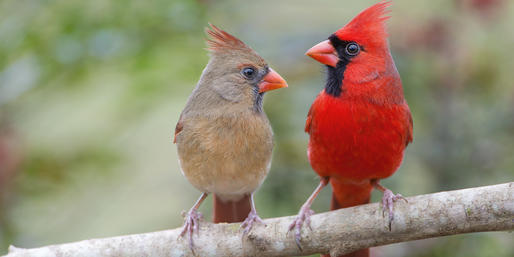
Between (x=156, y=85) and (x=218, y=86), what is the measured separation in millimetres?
613

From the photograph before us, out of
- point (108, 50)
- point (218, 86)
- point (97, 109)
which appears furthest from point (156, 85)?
point (97, 109)

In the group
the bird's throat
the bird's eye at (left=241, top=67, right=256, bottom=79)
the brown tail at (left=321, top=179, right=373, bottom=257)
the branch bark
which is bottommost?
the branch bark

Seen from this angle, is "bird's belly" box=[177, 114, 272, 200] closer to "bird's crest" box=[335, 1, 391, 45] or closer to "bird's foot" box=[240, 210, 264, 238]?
"bird's foot" box=[240, 210, 264, 238]

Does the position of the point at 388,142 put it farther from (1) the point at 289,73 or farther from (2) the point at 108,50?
(2) the point at 108,50

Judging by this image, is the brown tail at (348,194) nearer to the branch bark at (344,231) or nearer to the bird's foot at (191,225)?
the branch bark at (344,231)

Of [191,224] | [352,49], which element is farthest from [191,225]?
[352,49]

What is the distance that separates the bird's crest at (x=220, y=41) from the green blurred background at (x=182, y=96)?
0.57 meters

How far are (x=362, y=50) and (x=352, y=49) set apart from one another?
44 millimetres

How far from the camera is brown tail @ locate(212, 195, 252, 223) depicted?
3262 millimetres

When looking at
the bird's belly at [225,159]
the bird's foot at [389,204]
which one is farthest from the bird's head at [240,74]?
the bird's foot at [389,204]

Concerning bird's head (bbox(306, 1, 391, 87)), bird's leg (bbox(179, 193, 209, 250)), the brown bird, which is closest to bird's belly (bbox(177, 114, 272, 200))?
the brown bird

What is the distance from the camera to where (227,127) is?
3.03 meters

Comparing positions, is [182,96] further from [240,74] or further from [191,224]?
[191,224]

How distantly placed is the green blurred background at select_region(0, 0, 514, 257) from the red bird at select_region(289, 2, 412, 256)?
675mm
